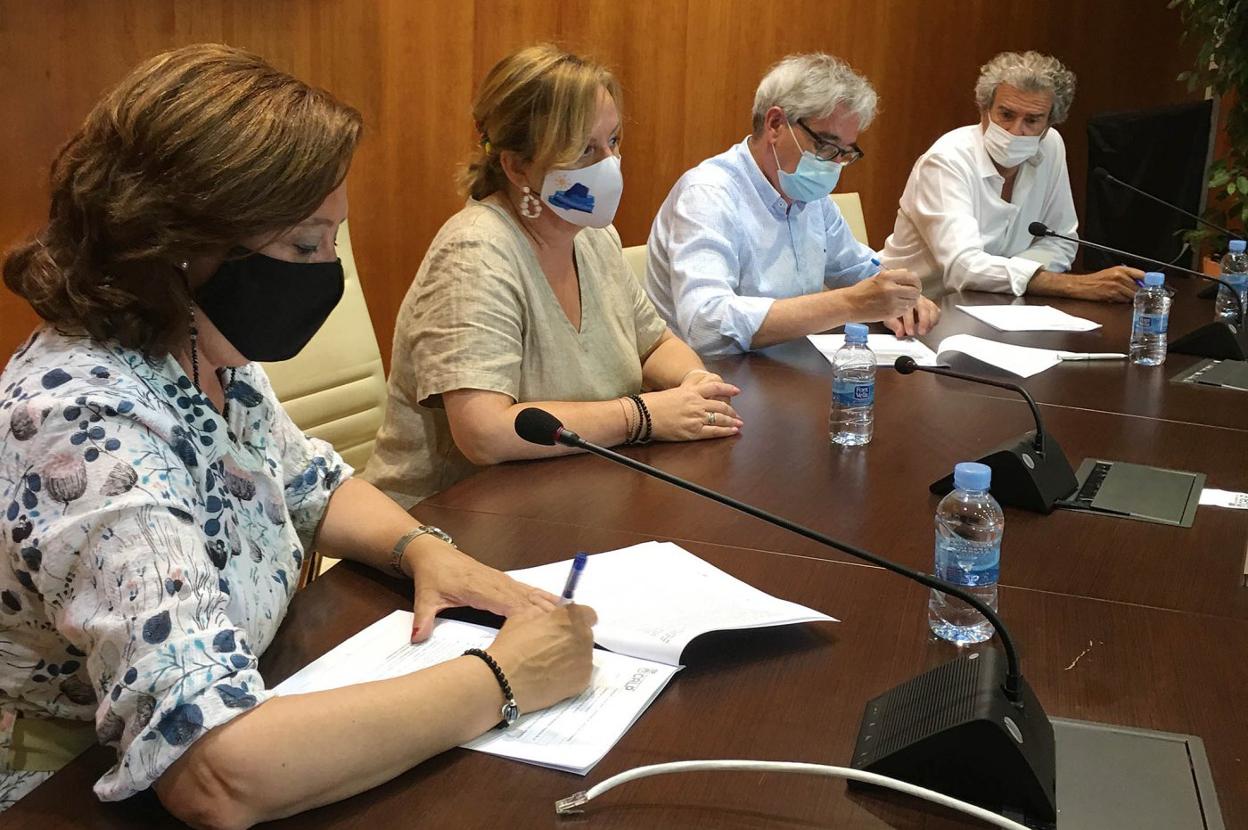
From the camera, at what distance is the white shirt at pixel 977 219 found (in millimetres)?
3498

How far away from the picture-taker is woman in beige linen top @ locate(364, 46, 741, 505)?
1.93 meters

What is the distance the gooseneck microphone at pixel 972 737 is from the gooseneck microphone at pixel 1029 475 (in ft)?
2.08

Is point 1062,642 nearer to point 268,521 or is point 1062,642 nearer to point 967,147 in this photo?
point 268,521

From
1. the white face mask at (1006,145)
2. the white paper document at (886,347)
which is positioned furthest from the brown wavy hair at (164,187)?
the white face mask at (1006,145)

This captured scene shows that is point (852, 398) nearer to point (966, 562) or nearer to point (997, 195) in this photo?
point (966, 562)

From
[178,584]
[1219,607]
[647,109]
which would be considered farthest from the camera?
[647,109]

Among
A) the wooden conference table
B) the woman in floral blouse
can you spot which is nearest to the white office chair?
the wooden conference table

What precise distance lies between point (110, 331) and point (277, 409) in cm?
36

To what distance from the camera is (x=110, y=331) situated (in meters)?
1.12

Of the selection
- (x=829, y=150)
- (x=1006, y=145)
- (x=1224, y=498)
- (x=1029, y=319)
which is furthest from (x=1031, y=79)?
(x=1224, y=498)

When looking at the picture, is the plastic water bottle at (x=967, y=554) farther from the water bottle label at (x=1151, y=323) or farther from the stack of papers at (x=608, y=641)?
the water bottle label at (x=1151, y=323)

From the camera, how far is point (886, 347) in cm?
261

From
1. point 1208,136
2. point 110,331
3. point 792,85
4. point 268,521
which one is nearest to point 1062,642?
point 268,521

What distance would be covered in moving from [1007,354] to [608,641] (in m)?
1.68
